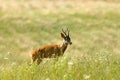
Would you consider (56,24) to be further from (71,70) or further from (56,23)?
(71,70)

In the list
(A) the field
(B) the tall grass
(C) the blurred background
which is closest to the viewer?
(B) the tall grass

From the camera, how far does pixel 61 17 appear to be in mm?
44781

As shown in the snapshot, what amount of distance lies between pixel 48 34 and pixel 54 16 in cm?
631

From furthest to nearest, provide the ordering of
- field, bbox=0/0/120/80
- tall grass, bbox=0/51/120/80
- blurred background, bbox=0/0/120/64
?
blurred background, bbox=0/0/120/64 → field, bbox=0/0/120/80 → tall grass, bbox=0/51/120/80

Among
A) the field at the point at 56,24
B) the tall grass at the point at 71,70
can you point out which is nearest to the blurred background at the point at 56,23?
the field at the point at 56,24

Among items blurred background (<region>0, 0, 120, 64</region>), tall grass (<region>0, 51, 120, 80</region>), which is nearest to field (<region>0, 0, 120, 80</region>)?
blurred background (<region>0, 0, 120, 64</region>)

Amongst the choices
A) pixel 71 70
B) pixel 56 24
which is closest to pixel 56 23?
pixel 56 24

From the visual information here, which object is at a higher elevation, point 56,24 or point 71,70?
point 56,24

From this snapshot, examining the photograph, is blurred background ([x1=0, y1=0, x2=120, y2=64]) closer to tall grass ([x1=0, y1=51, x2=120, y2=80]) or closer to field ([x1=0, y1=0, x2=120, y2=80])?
field ([x1=0, y1=0, x2=120, y2=80])

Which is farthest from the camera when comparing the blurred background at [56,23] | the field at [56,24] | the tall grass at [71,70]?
the blurred background at [56,23]

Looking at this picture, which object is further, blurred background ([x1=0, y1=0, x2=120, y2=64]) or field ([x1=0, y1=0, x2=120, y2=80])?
blurred background ([x1=0, y1=0, x2=120, y2=64])

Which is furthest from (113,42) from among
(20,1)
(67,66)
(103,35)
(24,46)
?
(67,66)

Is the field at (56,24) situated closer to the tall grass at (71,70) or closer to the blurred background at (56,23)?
the blurred background at (56,23)

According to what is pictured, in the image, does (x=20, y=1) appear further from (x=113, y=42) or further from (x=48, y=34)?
(x=113, y=42)
